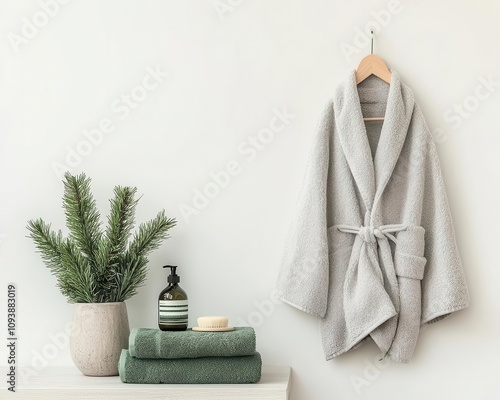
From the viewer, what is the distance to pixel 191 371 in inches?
61.0

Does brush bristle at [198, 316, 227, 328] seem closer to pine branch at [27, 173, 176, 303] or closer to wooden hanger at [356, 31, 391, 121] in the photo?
pine branch at [27, 173, 176, 303]

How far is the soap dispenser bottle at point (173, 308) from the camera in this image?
1652 mm

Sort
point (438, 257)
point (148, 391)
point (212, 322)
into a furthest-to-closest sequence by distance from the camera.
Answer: point (438, 257) < point (212, 322) < point (148, 391)

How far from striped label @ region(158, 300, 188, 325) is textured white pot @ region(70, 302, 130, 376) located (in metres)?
0.10

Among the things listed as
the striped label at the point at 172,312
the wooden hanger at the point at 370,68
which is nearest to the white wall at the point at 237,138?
the wooden hanger at the point at 370,68

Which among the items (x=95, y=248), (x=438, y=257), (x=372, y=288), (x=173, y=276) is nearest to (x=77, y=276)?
(x=95, y=248)

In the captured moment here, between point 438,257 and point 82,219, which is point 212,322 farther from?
point 438,257

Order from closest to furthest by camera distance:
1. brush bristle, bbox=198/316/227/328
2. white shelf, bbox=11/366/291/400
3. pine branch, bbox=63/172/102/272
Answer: white shelf, bbox=11/366/291/400
brush bristle, bbox=198/316/227/328
pine branch, bbox=63/172/102/272

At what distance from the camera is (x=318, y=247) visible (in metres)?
1.70

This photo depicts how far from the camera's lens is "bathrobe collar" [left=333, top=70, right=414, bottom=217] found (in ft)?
5.63

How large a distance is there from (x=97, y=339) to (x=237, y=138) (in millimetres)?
588

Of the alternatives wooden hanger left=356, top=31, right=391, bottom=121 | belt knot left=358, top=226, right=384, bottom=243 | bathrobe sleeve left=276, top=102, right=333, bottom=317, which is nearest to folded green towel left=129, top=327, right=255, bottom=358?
bathrobe sleeve left=276, top=102, right=333, bottom=317

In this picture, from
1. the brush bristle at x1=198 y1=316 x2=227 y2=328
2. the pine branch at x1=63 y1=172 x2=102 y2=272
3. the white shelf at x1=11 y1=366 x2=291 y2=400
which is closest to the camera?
the white shelf at x1=11 y1=366 x2=291 y2=400

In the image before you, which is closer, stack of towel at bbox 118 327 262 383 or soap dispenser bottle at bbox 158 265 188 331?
stack of towel at bbox 118 327 262 383
